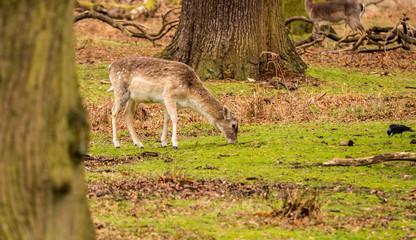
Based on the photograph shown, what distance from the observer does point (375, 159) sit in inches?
316

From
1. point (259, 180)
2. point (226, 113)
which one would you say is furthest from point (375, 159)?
point (226, 113)

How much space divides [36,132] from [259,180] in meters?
4.74

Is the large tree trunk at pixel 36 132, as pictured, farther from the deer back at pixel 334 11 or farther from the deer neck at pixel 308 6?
the deer neck at pixel 308 6

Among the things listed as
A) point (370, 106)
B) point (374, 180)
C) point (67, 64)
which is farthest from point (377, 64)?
point (67, 64)

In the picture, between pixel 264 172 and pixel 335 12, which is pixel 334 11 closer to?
pixel 335 12

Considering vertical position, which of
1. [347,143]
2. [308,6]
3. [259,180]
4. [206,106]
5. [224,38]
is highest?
[308,6]

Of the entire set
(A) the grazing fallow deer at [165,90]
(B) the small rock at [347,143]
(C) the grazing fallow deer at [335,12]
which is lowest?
(B) the small rock at [347,143]

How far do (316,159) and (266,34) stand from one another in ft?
30.4

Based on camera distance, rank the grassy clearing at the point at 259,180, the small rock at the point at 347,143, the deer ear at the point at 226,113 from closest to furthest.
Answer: the grassy clearing at the point at 259,180 < the small rock at the point at 347,143 < the deer ear at the point at 226,113

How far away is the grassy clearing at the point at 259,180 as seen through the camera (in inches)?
226

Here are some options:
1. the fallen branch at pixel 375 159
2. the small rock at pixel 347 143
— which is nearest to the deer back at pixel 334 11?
the small rock at pixel 347 143

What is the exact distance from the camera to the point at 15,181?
10.9 feet

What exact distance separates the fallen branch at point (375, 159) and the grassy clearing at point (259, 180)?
0.29 ft

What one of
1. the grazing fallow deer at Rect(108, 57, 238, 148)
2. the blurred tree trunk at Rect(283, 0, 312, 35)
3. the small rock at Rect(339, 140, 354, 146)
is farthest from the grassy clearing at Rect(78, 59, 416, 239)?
the blurred tree trunk at Rect(283, 0, 312, 35)
